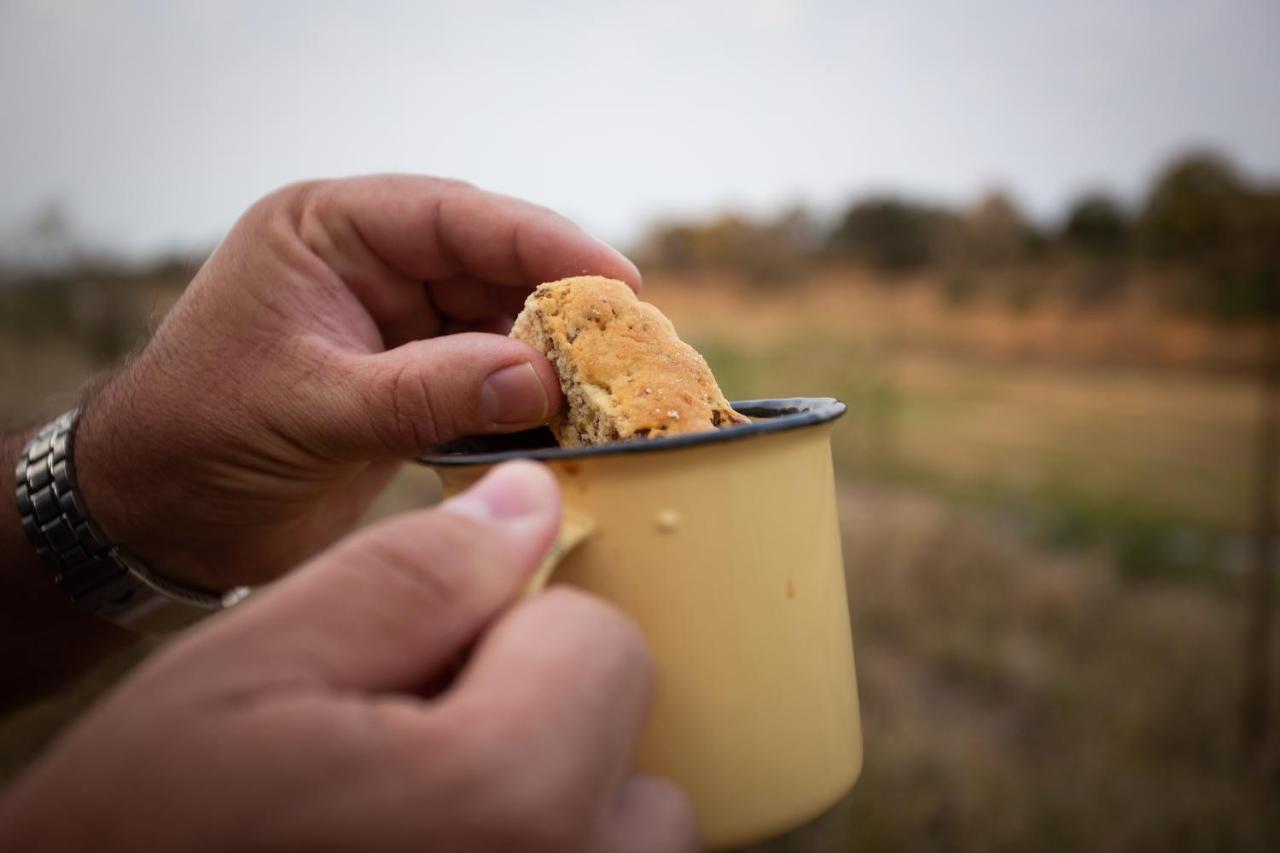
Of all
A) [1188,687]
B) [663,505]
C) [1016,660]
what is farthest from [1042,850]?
[663,505]

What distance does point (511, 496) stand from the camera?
22.9 inches

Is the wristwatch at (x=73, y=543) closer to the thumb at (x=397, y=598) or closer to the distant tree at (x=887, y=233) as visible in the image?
the thumb at (x=397, y=598)

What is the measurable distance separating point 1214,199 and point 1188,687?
2.11 meters

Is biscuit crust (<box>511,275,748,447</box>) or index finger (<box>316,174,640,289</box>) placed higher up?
index finger (<box>316,174,640,289</box>)

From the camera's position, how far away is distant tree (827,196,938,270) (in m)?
4.96

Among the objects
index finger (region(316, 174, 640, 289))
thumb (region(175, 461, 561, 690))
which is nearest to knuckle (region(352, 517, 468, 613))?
thumb (region(175, 461, 561, 690))

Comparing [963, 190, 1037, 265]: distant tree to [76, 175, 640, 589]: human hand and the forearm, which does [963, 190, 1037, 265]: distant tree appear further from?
the forearm

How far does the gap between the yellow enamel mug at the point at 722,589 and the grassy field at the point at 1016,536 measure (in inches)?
87.1

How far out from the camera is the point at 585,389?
0.86m

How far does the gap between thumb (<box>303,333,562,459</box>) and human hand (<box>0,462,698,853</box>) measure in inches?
13.7

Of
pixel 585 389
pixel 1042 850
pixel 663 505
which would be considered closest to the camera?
pixel 663 505

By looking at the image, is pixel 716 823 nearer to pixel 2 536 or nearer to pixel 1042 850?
pixel 2 536

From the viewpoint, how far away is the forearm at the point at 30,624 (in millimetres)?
1335

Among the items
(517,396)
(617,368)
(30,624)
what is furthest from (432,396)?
(30,624)
